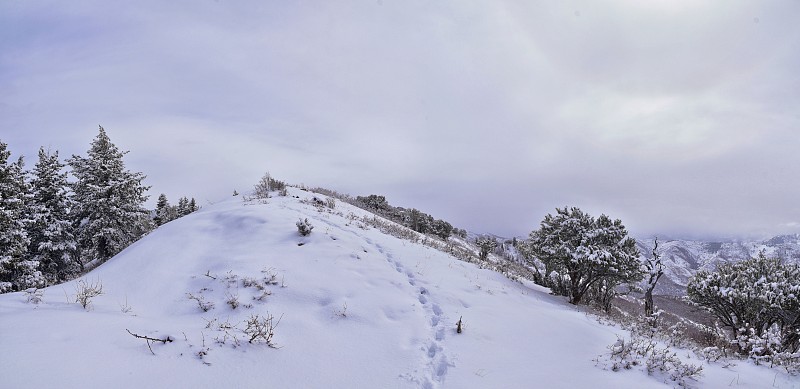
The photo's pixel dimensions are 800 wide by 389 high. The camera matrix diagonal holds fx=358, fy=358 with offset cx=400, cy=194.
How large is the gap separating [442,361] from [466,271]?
637cm

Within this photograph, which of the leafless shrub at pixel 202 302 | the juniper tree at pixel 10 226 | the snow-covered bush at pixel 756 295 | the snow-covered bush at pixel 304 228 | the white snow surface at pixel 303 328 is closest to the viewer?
the white snow surface at pixel 303 328

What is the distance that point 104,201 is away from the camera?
25031 millimetres

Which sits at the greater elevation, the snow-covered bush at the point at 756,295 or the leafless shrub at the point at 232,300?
the snow-covered bush at the point at 756,295

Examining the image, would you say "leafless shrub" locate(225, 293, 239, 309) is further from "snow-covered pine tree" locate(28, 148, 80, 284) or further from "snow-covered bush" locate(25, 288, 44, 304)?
"snow-covered pine tree" locate(28, 148, 80, 284)

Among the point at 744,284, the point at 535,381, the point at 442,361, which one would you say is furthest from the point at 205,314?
the point at 744,284

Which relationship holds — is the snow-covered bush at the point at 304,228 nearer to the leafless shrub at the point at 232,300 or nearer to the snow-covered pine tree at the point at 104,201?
the leafless shrub at the point at 232,300

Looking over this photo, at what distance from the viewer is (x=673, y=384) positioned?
237 inches

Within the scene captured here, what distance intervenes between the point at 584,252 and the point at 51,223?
32.2m

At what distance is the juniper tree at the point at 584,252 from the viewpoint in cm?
1309

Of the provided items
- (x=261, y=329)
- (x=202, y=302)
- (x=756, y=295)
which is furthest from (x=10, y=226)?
(x=756, y=295)

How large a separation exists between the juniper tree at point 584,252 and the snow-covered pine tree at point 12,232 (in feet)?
81.3

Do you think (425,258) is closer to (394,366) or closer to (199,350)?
(394,366)

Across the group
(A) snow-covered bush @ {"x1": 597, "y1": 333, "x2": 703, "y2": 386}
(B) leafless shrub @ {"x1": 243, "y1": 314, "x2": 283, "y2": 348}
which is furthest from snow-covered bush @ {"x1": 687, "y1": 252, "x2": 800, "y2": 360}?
(B) leafless shrub @ {"x1": 243, "y1": 314, "x2": 283, "y2": 348}

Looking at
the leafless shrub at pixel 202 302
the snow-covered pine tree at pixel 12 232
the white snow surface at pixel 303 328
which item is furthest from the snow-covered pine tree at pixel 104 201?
the leafless shrub at pixel 202 302
